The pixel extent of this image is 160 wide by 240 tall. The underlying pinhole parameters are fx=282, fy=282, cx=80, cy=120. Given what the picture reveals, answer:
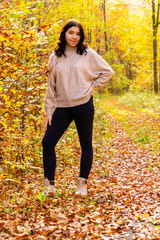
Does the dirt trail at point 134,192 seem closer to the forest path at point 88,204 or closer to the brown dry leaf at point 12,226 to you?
the forest path at point 88,204

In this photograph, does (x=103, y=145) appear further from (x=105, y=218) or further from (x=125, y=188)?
(x=105, y=218)

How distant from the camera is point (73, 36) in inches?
147

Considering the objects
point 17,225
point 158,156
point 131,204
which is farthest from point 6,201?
point 158,156

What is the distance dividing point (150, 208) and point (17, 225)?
1.78m

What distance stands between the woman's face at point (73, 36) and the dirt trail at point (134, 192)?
228 centimetres

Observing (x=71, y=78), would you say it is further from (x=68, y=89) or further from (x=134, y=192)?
(x=134, y=192)

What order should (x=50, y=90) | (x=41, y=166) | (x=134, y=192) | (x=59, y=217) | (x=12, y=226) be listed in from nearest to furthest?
(x=12, y=226) → (x=59, y=217) → (x=50, y=90) → (x=134, y=192) → (x=41, y=166)

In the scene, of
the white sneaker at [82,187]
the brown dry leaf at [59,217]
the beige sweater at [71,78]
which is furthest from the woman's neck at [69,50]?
the brown dry leaf at [59,217]

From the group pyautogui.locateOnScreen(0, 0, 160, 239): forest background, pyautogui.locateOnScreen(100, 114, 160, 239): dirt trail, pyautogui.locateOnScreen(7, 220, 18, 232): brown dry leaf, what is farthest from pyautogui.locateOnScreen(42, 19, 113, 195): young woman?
pyautogui.locateOnScreen(100, 114, 160, 239): dirt trail

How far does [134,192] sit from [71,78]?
6.94 feet

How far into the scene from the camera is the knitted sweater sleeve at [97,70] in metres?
3.90

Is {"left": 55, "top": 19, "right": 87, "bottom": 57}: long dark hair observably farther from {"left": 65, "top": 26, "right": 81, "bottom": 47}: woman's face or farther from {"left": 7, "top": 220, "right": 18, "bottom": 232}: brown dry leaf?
{"left": 7, "top": 220, "right": 18, "bottom": 232}: brown dry leaf

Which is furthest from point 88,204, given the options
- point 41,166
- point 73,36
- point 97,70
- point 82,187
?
point 73,36

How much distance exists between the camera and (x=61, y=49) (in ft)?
12.5
